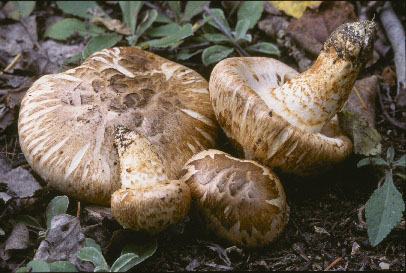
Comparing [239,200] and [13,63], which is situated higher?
[13,63]

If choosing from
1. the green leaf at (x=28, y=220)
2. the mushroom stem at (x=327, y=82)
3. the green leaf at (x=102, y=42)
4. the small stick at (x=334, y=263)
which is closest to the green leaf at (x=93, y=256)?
the green leaf at (x=28, y=220)

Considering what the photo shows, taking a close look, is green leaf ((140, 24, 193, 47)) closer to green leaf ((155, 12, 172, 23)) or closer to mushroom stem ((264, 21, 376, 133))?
green leaf ((155, 12, 172, 23))

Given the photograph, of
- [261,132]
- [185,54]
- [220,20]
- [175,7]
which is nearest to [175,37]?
[185,54]

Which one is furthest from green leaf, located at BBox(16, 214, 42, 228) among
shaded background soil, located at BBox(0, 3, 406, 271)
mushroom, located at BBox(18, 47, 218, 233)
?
mushroom, located at BBox(18, 47, 218, 233)

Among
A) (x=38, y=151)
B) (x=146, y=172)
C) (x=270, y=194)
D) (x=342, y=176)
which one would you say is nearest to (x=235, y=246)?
(x=270, y=194)

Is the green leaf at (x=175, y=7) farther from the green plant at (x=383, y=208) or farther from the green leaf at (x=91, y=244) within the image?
the green leaf at (x=91, y=244)

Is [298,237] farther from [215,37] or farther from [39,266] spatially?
[215,37]
